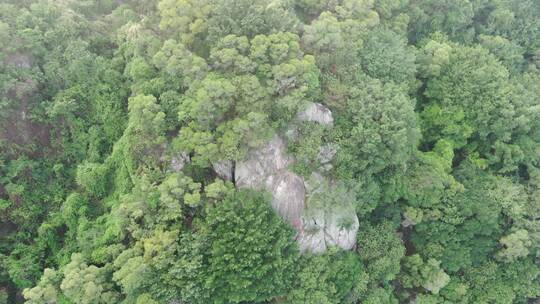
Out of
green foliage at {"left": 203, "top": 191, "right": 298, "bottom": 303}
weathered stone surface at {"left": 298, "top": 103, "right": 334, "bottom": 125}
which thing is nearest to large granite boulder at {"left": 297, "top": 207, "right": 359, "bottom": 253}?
green foliage at {"left": 203, "top": 191, "right": 298, "bottom": 303}

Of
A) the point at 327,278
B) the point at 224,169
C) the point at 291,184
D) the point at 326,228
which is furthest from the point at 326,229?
the point at 224,169

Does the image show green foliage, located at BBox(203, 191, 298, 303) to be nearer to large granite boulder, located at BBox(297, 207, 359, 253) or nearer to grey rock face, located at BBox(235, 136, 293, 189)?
grey rock face, located at BBox(235, 136, 293, 189)

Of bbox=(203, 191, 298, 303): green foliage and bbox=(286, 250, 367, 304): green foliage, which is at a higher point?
bbox=(203, 191, 298, 303): green foliage

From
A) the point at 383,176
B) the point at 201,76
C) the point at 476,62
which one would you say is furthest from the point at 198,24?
the point at 476,62

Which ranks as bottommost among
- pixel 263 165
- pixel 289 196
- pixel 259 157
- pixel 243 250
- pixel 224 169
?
pixel 243 250

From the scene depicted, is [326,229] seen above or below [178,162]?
below

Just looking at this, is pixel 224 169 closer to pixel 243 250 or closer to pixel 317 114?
pixel 243 250
